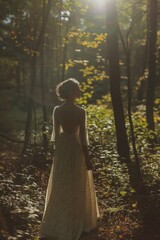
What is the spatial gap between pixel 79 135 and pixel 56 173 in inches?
27.8

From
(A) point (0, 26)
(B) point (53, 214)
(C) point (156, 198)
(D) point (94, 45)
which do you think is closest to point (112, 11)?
(D) point (94, 45)

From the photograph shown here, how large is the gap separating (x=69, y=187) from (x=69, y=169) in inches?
11.2

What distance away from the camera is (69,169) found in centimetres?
648

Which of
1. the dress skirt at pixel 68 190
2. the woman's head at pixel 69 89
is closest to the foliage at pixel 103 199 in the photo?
the dress skirt at pixel 68 190

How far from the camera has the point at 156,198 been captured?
24.5 feet

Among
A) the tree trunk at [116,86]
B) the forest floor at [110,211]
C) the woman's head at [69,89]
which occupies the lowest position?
the forest floor at [110,211]

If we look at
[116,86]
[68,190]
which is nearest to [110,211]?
[68,190]

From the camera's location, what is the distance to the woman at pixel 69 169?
6.38 meters

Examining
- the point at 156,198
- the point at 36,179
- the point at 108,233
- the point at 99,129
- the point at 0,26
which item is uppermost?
the point at 0,26

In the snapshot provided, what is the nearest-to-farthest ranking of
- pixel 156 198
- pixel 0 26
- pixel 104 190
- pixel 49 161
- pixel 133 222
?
pixel 133 222 → pixel 156 198 → pixel 104 190 → pixel 49 161 → pixel 0 26

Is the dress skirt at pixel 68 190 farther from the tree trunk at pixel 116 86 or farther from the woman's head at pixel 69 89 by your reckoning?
the tree trunk at pixel 116 86

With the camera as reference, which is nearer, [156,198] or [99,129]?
[156,198]

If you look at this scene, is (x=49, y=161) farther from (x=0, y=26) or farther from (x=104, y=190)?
(x=0, y=26)

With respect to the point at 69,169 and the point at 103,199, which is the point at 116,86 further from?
the point at 69,169
